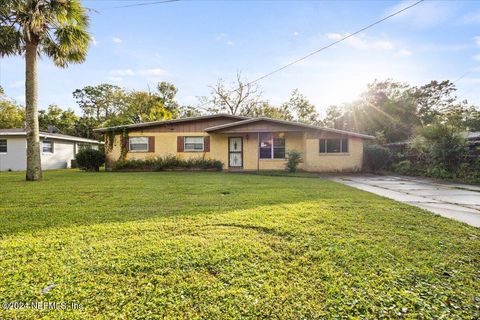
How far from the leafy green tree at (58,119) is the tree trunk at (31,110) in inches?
1051

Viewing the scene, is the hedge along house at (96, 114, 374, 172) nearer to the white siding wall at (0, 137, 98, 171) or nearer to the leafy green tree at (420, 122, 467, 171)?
the leafy green tree at (420, 122, 467, 171)

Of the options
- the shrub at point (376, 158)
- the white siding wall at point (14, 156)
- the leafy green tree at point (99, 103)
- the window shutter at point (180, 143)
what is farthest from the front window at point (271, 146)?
the leafy green tree at point (99, 103)

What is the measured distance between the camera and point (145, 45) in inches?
556

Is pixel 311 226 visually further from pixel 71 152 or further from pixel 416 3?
pixel 71 152

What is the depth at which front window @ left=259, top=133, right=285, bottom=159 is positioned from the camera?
15.7m

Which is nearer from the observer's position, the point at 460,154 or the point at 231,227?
the point at 231,227

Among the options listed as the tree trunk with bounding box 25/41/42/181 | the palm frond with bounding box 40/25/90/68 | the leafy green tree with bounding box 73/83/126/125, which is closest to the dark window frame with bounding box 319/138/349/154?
the palm frond with bounding box 40/25/90/68

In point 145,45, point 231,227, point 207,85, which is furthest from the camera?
point 207,85

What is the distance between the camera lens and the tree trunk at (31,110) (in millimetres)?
9313

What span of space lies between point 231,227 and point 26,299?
7.77ft

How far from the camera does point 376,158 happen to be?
610 inches

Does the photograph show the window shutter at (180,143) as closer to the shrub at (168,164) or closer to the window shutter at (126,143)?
the shrub at (168,164)

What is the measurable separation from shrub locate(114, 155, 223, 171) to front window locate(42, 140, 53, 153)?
7511mm

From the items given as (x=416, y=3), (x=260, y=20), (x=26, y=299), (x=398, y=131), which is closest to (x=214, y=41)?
(x=260, y=20)
